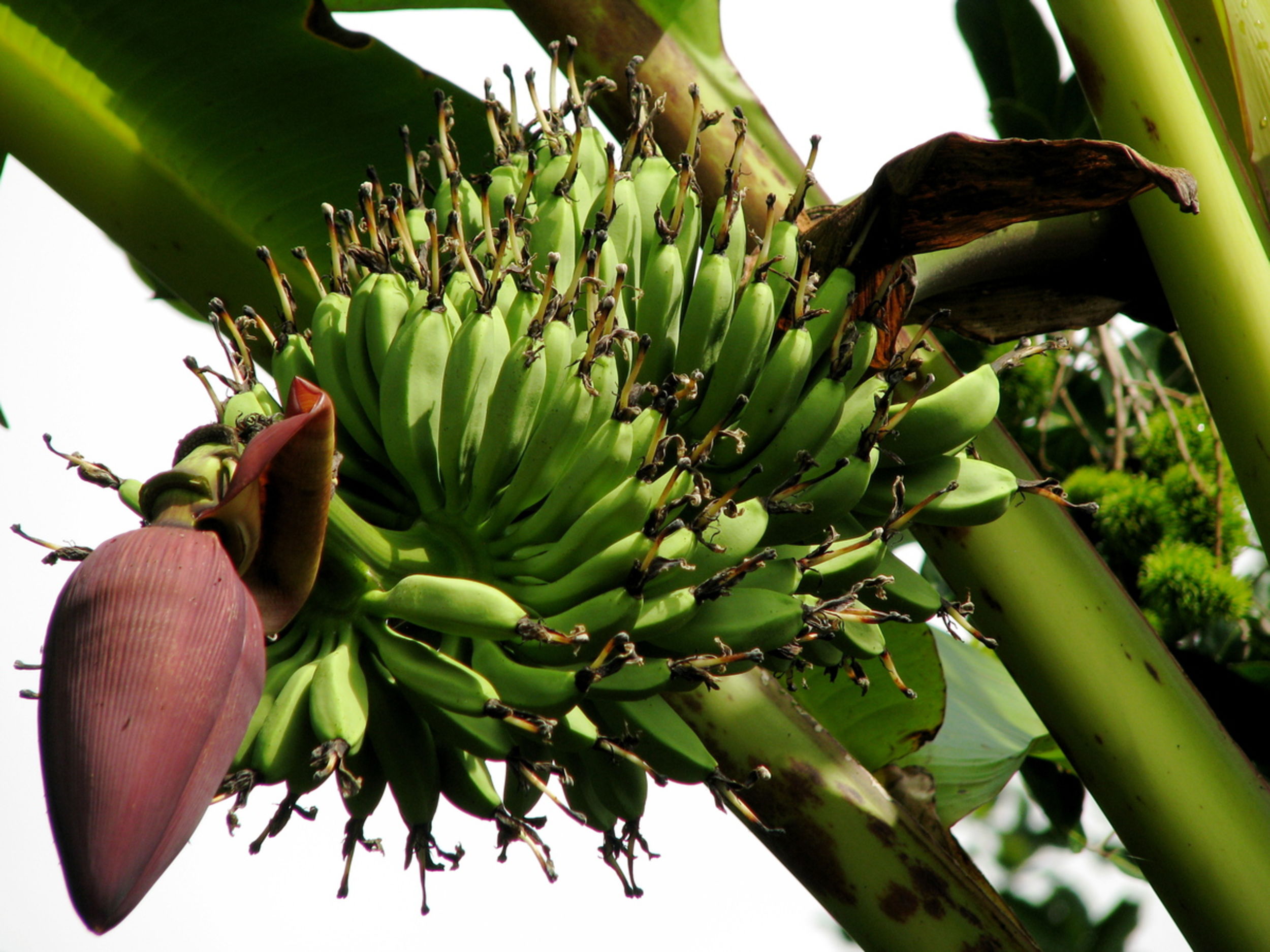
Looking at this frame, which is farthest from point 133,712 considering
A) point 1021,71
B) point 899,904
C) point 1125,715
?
point 1021,71

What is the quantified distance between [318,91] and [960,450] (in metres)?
1.05

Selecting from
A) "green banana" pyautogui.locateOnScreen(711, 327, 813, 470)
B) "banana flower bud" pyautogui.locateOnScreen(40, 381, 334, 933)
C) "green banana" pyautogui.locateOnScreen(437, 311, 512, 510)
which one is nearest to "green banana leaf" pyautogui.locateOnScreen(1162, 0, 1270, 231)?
"green banana" pyautogui.locateOnScreen(711, 327, 813, 470)

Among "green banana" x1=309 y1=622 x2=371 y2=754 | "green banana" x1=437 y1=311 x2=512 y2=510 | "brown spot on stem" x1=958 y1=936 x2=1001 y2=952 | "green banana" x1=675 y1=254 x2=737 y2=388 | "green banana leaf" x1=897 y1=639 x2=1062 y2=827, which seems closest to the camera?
"green banana" x1=309 y1=622 x2=371 y2=754

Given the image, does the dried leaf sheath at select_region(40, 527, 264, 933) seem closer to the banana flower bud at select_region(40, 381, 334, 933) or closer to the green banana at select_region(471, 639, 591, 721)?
the banana flower bud at select_region(40, 381, 334, 933)

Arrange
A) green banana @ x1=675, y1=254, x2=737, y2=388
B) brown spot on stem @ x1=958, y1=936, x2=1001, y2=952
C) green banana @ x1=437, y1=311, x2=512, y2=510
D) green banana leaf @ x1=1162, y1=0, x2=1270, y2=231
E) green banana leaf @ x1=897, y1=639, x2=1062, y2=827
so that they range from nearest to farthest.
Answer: green banana @ x1=437, y1=311, x2=512, y2=510
green banana @ x1=675, y1=254, x2=737, y2=388
brown spot on stem @ x1=958, y1=936, x2=1001, y2=952
green banana leaf @ x1=1162, y1=0, x2=1270, y2=231
green banana leaf @ x1=897, y1=639, x2=1062, y2=827

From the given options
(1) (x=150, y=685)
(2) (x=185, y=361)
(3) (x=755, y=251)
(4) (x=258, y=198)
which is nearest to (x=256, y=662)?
(1) (x=150, y=685)

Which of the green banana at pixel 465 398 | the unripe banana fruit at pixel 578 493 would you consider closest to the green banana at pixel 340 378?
the unripe banana fruit at pixel 578 493

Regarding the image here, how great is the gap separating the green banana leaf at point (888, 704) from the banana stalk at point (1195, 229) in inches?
20.1

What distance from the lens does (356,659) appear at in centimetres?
98

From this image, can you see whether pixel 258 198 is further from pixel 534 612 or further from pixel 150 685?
pixel 150 685

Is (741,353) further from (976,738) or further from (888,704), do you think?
(976,738)

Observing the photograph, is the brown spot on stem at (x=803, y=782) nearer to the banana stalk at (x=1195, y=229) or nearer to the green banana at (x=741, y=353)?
the green banana at (x=741, y=353)

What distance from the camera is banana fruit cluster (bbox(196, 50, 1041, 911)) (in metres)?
0.94

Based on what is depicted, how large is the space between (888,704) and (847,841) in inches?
16.7
